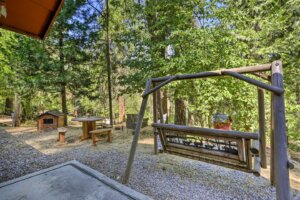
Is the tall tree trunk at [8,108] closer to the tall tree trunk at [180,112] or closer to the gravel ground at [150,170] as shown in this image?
the gravel ground at [150,170]

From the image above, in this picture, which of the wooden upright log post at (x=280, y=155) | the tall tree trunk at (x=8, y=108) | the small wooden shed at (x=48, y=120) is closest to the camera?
the wooden upright log post at (x=280, y=155)

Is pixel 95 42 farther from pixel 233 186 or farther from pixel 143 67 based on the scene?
pixel 233 186

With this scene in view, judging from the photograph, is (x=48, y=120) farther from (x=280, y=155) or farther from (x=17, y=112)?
(x=280, y=155)

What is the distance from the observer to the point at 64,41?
8242 millimetres

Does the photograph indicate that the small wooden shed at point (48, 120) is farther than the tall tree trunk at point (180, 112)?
Yes

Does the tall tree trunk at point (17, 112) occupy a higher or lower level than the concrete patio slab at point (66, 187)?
higher

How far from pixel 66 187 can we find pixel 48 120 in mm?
6343

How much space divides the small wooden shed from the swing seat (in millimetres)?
6558

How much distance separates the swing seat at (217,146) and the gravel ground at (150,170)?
44 cm

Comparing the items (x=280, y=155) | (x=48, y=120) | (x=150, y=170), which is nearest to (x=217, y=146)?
(x=280, y=155)

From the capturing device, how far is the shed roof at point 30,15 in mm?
2356

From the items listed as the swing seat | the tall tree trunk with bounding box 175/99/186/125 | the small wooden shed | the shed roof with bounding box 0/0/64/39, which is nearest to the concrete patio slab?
the swing seat

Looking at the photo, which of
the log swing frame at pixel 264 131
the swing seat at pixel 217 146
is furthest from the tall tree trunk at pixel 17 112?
the swing seat at pixel 217 146

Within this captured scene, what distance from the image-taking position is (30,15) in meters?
2.62
